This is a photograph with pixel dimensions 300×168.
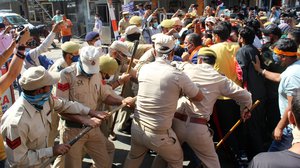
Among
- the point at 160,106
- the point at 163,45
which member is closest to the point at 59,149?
the point at 160,106

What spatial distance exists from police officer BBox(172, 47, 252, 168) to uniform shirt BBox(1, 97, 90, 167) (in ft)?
5.04

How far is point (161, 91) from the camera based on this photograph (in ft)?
10.1

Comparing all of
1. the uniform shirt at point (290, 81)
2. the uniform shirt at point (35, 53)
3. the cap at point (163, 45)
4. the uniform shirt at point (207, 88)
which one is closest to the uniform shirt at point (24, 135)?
the cap at point (163, 45)

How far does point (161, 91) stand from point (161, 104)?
0.14 m

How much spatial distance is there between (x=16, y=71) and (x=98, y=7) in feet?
47.8

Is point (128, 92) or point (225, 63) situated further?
point (128, 92)

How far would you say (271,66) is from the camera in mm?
4457

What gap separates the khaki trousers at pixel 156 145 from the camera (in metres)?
3.19

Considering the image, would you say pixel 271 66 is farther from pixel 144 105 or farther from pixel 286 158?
pixel 286 158

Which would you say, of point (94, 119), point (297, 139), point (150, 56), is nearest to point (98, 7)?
point (150, 56)

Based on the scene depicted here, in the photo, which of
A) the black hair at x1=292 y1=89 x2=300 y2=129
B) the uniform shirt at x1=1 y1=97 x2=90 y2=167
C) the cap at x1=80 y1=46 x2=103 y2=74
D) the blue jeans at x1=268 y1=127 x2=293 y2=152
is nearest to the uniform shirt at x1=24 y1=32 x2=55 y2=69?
the cap at x1=80 y1=46 x2=103 y2=74

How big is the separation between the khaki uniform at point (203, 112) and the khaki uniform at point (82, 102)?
3.14ft

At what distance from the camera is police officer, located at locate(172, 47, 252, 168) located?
3359 millimetres

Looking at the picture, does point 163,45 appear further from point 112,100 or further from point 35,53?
point 35,53
